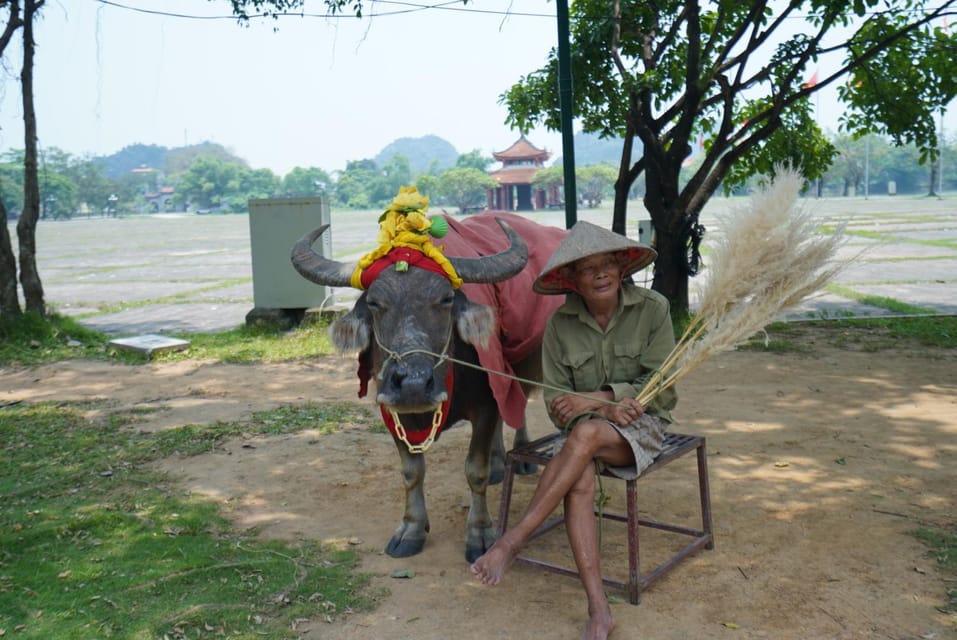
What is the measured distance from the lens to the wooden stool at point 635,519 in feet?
11.8

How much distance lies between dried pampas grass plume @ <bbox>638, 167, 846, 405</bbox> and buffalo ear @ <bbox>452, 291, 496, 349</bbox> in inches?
30.0

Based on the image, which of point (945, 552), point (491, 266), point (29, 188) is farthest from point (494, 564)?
point (29, 188)

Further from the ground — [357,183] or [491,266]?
[357,183]

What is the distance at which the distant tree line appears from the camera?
71625 millimetres

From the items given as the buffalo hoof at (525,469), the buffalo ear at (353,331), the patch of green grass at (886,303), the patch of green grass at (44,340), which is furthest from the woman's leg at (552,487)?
the patch of green grass at (886,303)

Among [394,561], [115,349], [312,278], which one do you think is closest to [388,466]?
[394,561]

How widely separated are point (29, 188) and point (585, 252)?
915 centimetres

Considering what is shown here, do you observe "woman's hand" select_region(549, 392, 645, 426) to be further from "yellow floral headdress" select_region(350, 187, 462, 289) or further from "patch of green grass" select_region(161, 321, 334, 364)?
"patch of green grass" select_region(161, 321, 334, 364)

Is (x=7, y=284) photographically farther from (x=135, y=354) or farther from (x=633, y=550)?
(x=633, y=550)

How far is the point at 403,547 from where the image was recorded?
4.24 m

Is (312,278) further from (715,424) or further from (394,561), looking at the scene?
(715,424)

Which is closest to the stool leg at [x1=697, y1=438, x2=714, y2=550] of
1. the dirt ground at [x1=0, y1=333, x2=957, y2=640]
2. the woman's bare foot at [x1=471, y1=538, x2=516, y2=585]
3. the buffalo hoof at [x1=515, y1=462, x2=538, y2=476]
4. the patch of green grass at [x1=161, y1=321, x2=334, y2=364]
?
the dirt ground at [x1=0, y1=333, x2=957, y2=640]

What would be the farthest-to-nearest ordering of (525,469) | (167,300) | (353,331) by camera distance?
(167,300) < (525,469) < (353,331)

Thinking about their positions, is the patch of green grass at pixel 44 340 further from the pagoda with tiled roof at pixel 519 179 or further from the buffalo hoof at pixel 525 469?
the pagoda with tiled roof at pixel 519 179
